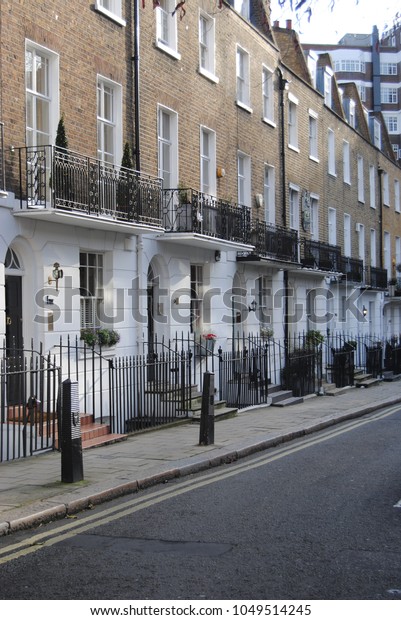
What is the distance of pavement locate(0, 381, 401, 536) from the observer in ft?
25.7

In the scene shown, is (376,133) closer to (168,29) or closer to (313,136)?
(313,136)

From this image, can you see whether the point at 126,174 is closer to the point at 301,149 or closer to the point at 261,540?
the point at 261,540

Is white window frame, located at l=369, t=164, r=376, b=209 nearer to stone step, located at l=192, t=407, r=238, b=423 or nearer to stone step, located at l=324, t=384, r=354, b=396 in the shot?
stone step, located at l=324, t=384, r=354, b=396

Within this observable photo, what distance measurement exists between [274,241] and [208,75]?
205 inches

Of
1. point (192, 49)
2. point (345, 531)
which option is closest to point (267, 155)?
point (192, 49)

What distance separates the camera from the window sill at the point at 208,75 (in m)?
19.4

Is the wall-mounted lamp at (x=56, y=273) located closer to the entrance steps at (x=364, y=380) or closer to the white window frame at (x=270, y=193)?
the white window frame at (x=270, y=193)

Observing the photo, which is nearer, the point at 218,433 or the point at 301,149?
the point at 218,433

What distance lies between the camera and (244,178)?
22312 millimetres

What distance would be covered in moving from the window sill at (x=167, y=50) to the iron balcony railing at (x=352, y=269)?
13806 millimetres

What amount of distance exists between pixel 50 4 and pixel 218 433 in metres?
8.04

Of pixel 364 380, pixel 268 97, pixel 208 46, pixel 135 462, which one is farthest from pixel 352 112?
pixel 135 462

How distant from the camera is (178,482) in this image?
9461 millimetres

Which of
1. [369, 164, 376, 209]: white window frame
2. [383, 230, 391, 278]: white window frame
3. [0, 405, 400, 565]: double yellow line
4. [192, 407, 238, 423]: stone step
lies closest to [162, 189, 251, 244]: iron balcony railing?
[192, 407, 238, 423]: stone step
